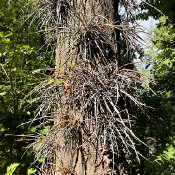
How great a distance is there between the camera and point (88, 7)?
116cm

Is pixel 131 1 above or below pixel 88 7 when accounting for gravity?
above

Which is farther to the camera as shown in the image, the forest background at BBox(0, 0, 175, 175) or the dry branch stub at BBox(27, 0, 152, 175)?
the forest background at BBox(0, 0, 175, 175)

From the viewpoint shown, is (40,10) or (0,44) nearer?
(40,10)

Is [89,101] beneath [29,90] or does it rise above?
beneath

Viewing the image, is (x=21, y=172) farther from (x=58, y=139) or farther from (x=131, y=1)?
(x=131, y=1)

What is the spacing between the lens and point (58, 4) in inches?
46.9

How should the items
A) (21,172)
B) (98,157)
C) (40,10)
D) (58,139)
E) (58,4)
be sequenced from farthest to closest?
(21,172), (40,10), (58,4), (58,139), (98,157)

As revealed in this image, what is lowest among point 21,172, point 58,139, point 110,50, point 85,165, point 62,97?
point 21,172

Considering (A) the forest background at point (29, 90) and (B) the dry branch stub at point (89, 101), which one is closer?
(B) the dry branch stub at point (89, 101)

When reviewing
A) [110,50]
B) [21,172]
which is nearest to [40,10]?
[110,50]

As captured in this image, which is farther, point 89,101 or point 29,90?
point 29,90

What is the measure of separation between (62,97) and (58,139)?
29 centimetres

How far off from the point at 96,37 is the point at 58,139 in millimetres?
728

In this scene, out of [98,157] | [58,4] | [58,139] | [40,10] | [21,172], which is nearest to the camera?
[98,157]
